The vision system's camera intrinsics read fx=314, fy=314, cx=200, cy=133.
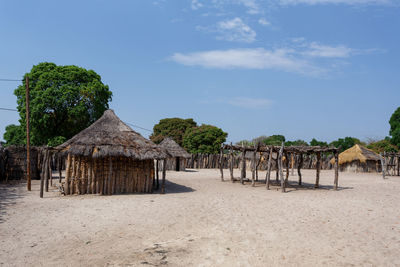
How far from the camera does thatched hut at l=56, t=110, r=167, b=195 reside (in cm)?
1208

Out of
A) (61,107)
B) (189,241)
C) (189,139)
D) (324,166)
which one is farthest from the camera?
(189,139)

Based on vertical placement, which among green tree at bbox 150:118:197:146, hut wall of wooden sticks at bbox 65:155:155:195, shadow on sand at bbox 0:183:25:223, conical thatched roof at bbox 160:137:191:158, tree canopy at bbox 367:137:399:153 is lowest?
shadow on sand at bbox 0:183:25:223

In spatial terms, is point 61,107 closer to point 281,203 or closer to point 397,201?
point 281,203

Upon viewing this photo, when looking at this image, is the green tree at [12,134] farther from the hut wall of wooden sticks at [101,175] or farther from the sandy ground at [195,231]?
the hut wall of wooden sticks at [101,175]

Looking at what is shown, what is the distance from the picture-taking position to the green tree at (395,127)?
38.3 meters

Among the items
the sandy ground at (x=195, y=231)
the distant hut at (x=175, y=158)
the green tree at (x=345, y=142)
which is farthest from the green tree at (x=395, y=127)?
the sandy ground at (x=195, y=231)

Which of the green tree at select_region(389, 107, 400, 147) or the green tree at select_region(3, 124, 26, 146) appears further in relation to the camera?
the green tree at select_region(389, 107, 400, 147)

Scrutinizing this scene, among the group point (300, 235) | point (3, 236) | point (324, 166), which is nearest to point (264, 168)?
point (324, 166)

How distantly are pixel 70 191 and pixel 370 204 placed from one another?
1139cm

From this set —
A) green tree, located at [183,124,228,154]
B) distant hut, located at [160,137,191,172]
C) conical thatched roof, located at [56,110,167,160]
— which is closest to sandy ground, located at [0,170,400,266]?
conical thatched roof, located at [56,110,167,160]

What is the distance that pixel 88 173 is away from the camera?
12320 millimetres

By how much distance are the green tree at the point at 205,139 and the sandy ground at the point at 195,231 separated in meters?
26.3

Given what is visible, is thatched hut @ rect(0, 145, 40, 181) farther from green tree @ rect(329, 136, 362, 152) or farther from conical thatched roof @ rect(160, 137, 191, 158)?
green tree @ rect(329, 136, 362, 152)

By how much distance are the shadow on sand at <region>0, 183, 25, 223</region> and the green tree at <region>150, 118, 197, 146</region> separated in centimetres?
3025
